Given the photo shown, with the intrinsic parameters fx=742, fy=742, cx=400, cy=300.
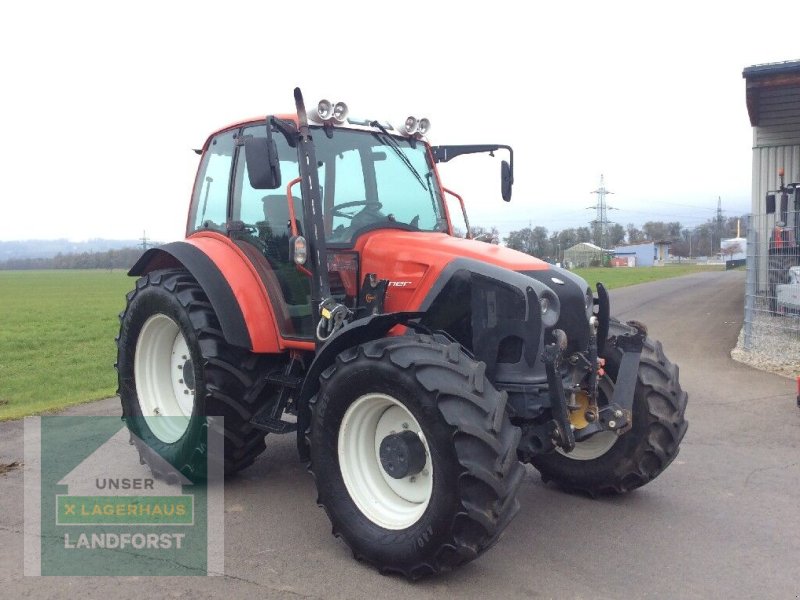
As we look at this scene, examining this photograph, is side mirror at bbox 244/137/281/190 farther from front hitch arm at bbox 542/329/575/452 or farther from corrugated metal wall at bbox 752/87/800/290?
corrugated metal wall at bbox 752/87/800/290

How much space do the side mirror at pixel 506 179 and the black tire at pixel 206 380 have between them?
225cm

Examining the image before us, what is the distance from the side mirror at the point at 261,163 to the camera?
4.40 metres

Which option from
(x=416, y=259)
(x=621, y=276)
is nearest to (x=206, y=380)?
(x=416, y=259)

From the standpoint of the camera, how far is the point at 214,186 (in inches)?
231

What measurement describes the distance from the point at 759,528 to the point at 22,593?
4213 mm

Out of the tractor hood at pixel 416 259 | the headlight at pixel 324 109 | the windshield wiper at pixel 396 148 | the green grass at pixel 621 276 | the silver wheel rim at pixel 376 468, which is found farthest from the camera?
the green grass at pixel 621 276

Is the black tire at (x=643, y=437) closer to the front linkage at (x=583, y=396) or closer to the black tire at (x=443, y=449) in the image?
the front linkage at (x=583, y=396)

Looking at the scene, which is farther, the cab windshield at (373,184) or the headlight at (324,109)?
the cab windshield at (373,184)

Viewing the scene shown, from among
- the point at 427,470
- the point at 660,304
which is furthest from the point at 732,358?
the point at 660,304

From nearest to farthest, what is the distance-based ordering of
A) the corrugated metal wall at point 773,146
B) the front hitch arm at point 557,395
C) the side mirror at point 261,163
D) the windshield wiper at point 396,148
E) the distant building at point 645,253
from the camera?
1. the front hitch arm at point 557,395
2. the side mirror at point 261,163
3. the windshield wiper at point 396,148
4. the corrugated metal wall at point 773,146
5. the distant building at point 645,253

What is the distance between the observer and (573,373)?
175 inches

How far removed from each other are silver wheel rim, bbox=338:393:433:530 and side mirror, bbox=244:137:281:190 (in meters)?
1.42

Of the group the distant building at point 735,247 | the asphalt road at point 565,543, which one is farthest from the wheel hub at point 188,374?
the distant building at point 735,247

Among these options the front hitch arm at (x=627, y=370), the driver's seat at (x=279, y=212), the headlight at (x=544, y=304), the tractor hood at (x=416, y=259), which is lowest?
the front hitch arm at (x=627, y=370)
